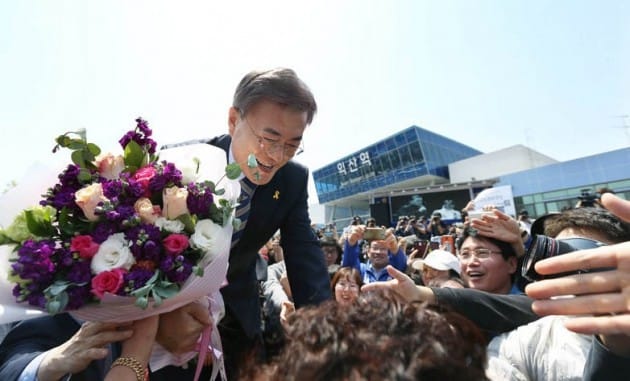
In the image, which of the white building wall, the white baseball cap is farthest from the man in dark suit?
the white building wall

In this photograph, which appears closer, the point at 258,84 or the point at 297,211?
the point at 258,84

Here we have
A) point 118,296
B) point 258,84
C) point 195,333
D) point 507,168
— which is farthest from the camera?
point 507,168

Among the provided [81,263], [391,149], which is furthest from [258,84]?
[391,149]

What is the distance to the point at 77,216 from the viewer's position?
3.73 feet

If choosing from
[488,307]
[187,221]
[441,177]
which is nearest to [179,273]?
[187,221]

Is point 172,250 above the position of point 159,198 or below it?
below

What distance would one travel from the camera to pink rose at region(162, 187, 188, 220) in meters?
1.14

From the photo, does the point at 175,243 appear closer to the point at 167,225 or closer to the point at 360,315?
the point at 167,225

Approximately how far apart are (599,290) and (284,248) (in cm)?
155

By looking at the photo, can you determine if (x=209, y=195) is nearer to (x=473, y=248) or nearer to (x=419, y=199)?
(x=473, y=248)

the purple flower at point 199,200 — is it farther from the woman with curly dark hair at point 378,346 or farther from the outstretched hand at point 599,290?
the outstretched hand at point 599,290

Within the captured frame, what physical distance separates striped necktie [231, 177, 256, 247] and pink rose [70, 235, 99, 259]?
2.20 ft

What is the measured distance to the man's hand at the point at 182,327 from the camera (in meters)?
1.27

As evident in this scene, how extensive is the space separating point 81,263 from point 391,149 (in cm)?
3663
